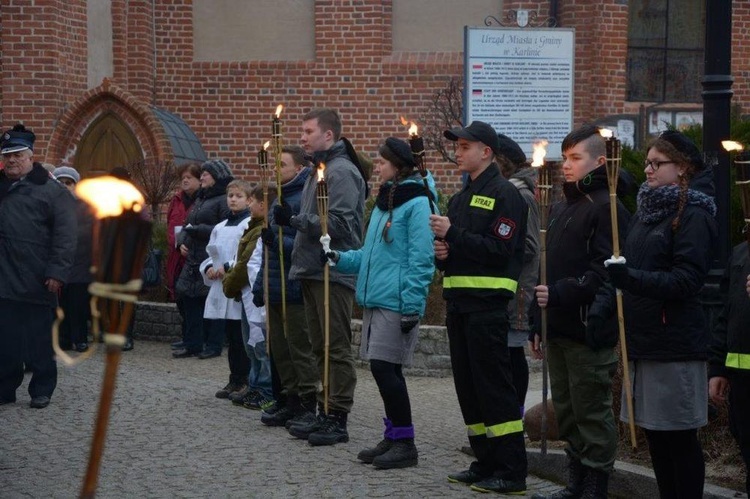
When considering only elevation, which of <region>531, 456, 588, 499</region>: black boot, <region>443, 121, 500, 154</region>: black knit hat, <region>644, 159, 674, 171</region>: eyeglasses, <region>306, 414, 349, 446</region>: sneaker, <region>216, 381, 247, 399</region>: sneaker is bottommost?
<region>216, 381, 247, 399</region>: sneaker

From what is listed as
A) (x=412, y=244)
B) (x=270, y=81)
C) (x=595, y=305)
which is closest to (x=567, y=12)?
(x=270, y=81)

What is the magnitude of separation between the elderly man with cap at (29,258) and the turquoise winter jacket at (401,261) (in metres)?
3.03

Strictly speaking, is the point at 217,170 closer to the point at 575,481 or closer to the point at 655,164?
the point at 575,481

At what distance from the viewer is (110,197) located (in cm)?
245

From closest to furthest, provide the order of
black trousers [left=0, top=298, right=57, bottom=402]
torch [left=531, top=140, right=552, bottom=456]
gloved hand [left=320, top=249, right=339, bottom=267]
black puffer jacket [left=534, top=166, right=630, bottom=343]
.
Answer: black puffer jacket [left=534, top=166, right=630, bottom=343] < torch [left=531, top=140, right=552, bottom=456] < gloved hand [left=320, top=249, right=339, bottom=267] < black trousers [left=0, top=298, right=57, bottom=402]

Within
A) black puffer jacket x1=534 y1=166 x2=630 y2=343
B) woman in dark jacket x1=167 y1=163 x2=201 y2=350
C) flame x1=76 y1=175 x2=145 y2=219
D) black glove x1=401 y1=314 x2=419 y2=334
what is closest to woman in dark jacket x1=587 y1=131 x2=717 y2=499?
black puffer jacket x1=534 y1=166 x2=630 y2=343

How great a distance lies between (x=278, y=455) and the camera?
7402 millimetres

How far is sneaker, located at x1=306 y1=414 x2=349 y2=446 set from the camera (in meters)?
7.62

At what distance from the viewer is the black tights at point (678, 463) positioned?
5156 millimetres

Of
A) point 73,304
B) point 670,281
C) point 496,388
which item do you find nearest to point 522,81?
point 73,304

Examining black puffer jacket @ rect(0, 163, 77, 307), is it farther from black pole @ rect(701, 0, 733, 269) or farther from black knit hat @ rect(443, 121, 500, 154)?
black pole @ rect(701, 0, 733, 269)

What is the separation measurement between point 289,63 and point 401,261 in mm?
11053

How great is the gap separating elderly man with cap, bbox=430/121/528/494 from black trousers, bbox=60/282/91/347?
661 cm

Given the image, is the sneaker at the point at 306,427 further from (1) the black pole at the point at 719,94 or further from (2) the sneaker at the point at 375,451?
(1) the black pole at the point at 719,94
